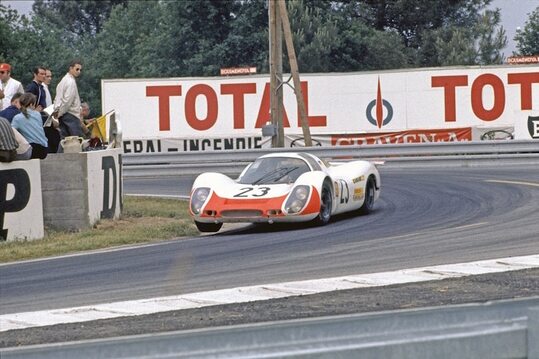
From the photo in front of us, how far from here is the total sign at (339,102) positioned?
38.0 metres

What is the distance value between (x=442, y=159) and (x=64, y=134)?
12.6 m

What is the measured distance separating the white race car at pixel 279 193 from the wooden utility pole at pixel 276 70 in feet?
49.1

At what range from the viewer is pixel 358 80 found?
3834cm

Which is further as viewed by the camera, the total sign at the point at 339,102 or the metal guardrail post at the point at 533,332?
the total sign at the point at 339,102

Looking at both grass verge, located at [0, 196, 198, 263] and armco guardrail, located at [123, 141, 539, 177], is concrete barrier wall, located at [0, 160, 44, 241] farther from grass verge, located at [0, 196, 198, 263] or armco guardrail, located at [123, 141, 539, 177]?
armco guardrail, located at [123, 141, 539, 177]

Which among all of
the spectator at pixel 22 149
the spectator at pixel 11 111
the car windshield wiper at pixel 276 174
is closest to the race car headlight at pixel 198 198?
the car windshield wiper at pixel 276 174

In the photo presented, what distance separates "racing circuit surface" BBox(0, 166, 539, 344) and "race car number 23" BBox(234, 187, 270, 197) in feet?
1.62

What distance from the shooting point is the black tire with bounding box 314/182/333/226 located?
15211 millimetres

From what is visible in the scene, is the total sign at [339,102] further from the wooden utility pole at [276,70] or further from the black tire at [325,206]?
the black tire at [325,206]

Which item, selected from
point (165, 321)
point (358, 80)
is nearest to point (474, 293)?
point (165, 321)

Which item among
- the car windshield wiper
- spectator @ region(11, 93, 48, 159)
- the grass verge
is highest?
spectator @ region(11, 93, 48, 159)

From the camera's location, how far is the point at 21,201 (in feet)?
46.9

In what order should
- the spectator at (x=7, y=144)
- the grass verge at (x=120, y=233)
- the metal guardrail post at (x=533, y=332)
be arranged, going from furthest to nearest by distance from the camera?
the spectator at (x=7, y=144) → the grass verge at (x=120, y=233) → the metal guardrail post at (x=533, y=332)

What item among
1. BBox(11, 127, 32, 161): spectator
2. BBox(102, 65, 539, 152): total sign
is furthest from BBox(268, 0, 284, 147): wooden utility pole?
BBox(11, 127, 32, 161): spectator
